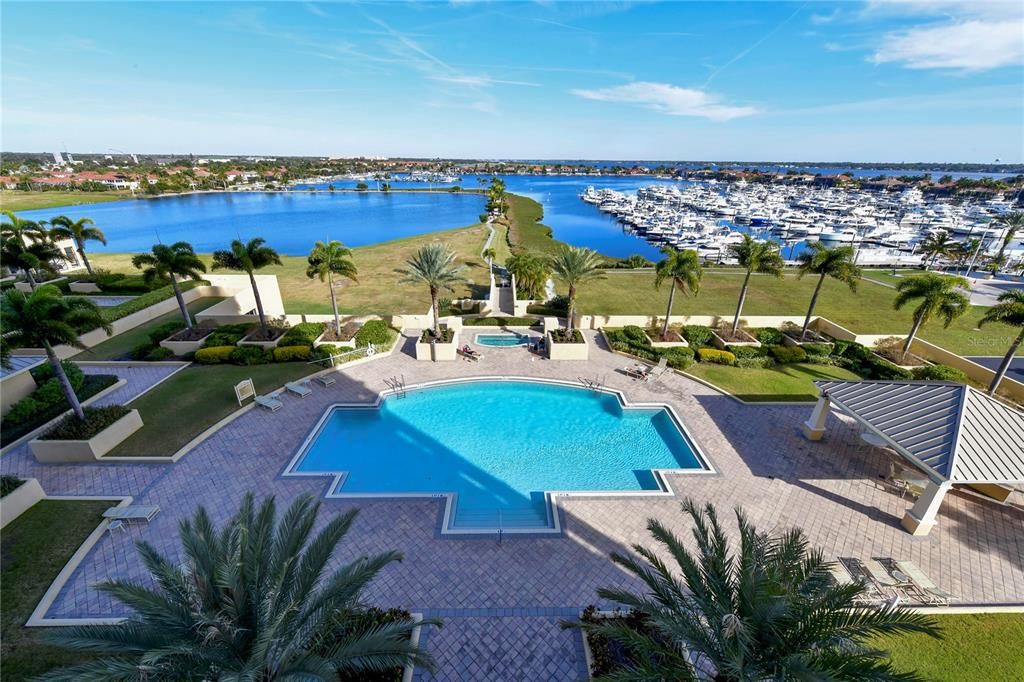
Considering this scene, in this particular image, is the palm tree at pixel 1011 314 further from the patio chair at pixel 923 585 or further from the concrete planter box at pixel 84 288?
the concrete planter box at pixel 84 288

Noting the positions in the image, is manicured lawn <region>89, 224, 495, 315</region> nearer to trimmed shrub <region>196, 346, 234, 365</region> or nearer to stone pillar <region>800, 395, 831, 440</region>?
trimmed shrub <region>196, 346, 234, 365</region>

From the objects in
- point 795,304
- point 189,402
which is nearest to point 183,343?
point 189,402

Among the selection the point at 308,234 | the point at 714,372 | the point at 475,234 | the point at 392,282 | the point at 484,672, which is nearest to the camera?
the point at 484,672

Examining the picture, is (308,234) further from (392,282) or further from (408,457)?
(408,457)

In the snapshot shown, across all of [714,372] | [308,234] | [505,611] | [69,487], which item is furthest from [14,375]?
[308,234]

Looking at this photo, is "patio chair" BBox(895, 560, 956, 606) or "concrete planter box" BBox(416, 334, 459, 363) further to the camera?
"concrete planter box" BBox(416, 334, 459, 363)

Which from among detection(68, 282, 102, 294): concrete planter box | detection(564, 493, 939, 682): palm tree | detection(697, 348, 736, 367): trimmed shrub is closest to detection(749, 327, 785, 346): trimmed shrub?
detection(697, 348, 736, 367): trimmed shrub
